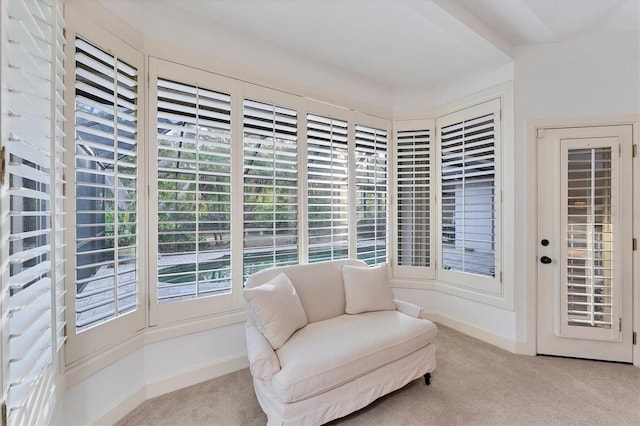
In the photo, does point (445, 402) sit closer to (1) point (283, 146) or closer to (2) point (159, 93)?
(1) point (283, 146)

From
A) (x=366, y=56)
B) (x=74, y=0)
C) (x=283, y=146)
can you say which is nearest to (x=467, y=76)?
(x=366, y=56)

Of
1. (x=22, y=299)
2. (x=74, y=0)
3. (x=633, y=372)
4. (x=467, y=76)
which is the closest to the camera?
(x=22, y=299)

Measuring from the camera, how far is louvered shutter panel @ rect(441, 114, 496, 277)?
9.50 feet

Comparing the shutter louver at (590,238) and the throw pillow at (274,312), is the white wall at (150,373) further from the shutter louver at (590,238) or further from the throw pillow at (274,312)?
the shutter louver at (590,238)

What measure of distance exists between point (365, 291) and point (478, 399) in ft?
3.38

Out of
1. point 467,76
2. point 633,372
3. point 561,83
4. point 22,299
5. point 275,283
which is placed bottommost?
point 633,372

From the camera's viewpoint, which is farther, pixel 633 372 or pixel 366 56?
pixel 366 56

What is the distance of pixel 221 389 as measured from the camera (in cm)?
208

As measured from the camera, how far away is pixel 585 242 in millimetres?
2500

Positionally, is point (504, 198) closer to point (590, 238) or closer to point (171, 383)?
point (590, 238)

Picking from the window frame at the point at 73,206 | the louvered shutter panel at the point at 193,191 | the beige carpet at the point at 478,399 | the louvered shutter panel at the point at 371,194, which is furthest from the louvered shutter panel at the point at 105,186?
the louvered shutter panel at the point at 371,194

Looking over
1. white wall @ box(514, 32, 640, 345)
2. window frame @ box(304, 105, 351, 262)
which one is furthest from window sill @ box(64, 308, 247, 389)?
white wall @ box(514, 32, 640, 345)

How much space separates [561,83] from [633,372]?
96.9 inches

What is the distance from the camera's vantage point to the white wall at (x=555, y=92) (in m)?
2.43
